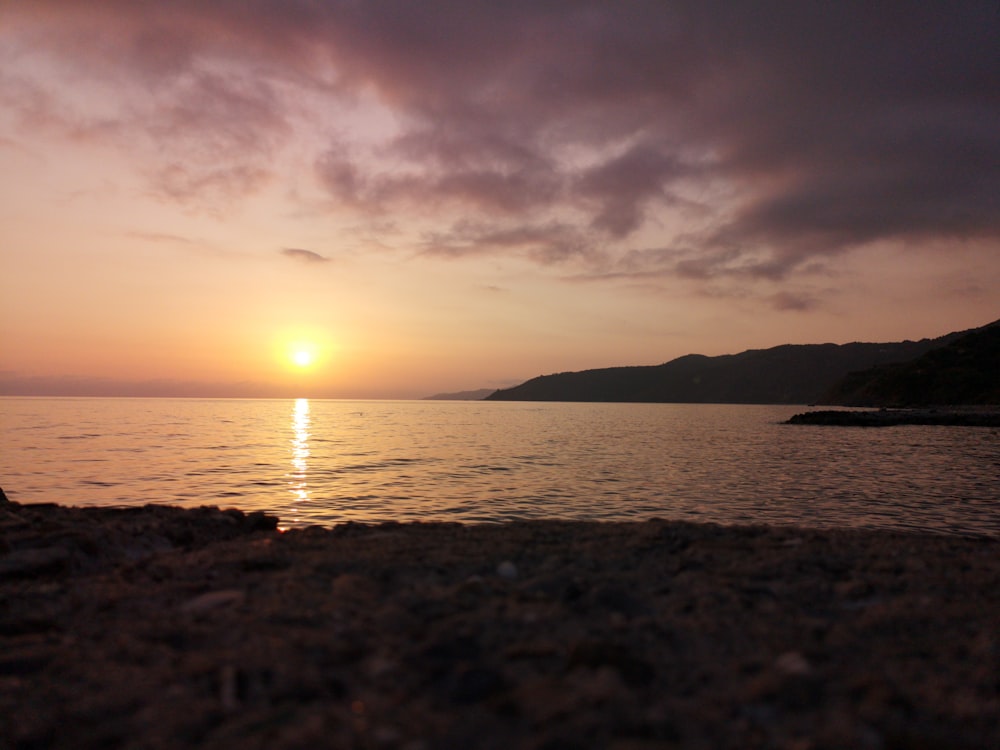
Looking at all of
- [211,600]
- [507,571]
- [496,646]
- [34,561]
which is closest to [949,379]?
[507,571]

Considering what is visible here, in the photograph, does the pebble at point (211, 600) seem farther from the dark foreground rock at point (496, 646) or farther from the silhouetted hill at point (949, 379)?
the silhouetted hill at point (949, 379)

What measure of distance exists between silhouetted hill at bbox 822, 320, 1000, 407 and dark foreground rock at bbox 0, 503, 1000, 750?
427 feet

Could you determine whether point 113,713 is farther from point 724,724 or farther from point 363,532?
point 363,532

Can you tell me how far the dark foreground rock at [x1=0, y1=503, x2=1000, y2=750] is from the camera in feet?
10.5

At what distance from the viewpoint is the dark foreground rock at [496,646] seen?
3.21 m

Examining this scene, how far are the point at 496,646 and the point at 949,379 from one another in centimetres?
15268

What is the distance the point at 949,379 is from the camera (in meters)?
123

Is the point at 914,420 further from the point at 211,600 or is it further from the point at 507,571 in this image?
the point at 211,600

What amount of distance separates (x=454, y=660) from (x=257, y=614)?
2.02 metres

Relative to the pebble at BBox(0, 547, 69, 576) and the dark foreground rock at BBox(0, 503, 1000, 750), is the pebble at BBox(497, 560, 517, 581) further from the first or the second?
the pebble at BBox(0, 547, 69, 576)

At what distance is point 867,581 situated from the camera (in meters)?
5.99

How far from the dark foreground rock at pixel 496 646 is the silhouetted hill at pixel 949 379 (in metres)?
130

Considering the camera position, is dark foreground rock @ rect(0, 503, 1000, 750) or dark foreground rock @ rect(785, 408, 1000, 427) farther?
dark foreground rock @ rect(785, 408, 1000, 427)

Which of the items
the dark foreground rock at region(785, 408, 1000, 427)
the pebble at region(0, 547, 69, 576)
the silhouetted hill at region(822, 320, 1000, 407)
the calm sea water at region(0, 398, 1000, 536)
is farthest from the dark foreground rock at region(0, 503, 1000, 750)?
the silhouetted hill at region(822, 320, 1000, 407)
